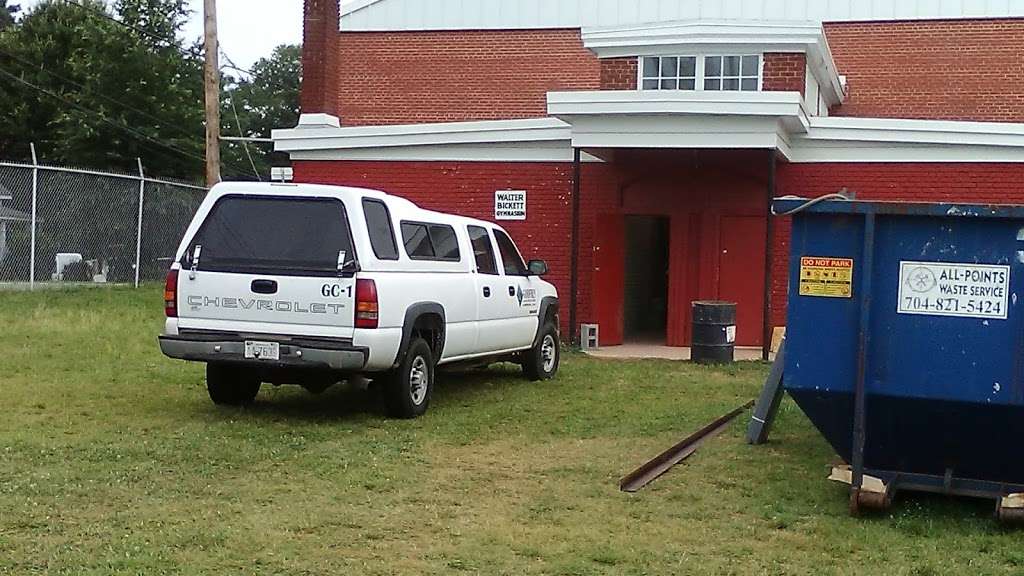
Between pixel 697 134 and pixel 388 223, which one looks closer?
pixel 388 223

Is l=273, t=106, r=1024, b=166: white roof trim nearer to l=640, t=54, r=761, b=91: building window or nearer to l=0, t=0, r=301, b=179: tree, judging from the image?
l=640, t=54, r=761, b=91: building window

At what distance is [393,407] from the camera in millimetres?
10164

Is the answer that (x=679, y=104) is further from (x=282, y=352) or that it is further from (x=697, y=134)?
(x=282, y=352)

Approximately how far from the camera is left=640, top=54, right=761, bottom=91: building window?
18141 mm

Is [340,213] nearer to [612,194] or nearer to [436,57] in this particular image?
[612,194]

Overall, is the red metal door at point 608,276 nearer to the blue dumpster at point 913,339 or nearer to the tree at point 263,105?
the blue dumpster at point 913,339

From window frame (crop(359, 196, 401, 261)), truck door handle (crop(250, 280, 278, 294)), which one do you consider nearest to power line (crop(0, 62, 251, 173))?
window frame (crop(359, 196, 401, 261))

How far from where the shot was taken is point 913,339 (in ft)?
22.8

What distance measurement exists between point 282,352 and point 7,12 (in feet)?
180

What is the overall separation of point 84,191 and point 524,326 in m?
13.4

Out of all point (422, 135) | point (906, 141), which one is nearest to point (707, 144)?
point (906, 141)

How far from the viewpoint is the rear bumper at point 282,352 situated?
9336 mm

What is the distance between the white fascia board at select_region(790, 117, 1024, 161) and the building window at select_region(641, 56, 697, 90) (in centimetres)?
238

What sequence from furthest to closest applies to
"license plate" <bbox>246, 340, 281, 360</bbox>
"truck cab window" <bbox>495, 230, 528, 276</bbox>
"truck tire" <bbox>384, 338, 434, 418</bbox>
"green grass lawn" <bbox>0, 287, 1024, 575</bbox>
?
"truck cab window" <bbox>495, 230, 528, 276</bbox> → "truck tire" <bbox>384, 338, 434, 418</bbox> → "license plate" <bbox>246, 340, 281, 360</bbox> → "green grass lawn" <bbox>0, 287, 1024, 575</bbox>
